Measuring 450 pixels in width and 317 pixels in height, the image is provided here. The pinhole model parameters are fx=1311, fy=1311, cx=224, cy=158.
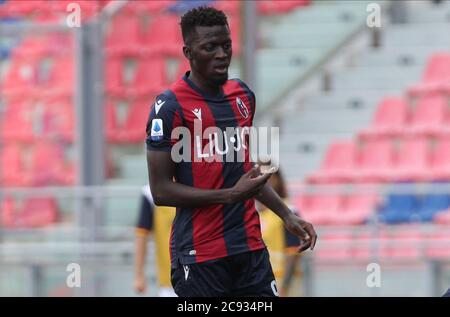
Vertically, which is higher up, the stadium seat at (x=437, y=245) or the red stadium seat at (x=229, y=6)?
Result: the red stadium seat at (x=229, y=6)

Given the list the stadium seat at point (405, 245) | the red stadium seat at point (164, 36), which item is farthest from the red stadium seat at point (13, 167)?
the stadium seat at point (405, 245)

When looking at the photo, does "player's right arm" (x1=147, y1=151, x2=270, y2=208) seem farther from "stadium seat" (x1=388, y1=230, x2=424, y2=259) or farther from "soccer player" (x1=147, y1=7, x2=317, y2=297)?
"stadium seat" (x1=388, y1=230, x2=424, y2=259)

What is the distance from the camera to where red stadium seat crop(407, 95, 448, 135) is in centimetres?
1269

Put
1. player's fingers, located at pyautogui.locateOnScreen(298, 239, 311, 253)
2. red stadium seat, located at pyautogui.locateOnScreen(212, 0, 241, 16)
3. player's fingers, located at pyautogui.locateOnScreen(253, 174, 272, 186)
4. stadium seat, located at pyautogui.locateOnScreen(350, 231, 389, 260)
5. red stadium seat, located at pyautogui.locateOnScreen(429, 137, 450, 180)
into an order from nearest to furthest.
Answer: player's fingers, located at pyautogui.locateOnScreen(253, 174, 272, 186) < player's fingers, located at pyautogui.locateOnScreen(298, 239, 311, 253) < stadium seat, located at pyautogui.locateOnScreen(350, 231, 389, 260) < red stadium seat, located at pyautogui.locateOnScreen(212, 0, 241, 16) < red stadium seat, located at pyautogui.locateOnScreen(429, 137, 450, 180)

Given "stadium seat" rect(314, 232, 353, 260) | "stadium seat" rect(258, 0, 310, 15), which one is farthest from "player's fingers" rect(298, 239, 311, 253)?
"stadium seat" rect(258, 0, 310, 15)

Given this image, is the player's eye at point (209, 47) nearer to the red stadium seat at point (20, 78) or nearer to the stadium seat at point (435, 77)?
the red stadium seat at point (20, 78)

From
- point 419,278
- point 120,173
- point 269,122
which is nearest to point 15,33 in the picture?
point 120,173

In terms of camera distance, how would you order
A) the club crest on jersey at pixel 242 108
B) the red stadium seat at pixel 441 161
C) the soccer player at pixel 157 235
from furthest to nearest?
the red stadium seat at pixel 441 161 < the soccer player at pixel 157 235 < the club crest on jersey at pixel 242 108

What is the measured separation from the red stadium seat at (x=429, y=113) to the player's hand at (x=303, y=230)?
7.01 metres

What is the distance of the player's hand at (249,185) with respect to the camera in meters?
5.44

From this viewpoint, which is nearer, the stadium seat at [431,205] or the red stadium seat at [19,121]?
the stadium seat at [431,205]

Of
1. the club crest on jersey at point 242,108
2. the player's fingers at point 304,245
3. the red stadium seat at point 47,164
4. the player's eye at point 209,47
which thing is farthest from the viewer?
the red stadium seat at point 47,164

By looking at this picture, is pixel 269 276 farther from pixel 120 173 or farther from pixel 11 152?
pixel 11 152

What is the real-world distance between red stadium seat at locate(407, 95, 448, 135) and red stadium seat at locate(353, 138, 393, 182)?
0.29 metres
